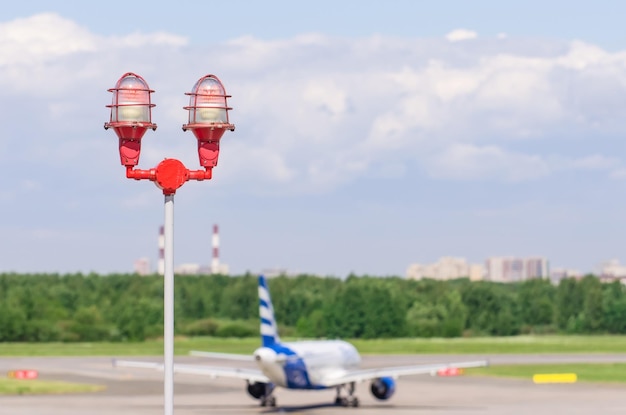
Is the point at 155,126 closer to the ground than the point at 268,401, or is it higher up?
higher up

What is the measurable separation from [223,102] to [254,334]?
147 m

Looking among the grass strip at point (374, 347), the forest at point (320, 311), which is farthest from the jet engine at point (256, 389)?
the forest at point (320, 311)

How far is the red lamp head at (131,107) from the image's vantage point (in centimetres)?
2152

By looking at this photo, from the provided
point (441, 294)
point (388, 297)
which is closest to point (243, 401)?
point (388, 297)

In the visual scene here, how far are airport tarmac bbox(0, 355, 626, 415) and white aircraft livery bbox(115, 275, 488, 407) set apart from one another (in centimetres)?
110

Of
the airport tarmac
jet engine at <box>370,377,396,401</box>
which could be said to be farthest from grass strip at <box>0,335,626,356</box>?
jet engine at <box>370,377,396,401</box>

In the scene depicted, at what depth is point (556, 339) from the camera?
170375 millimetres

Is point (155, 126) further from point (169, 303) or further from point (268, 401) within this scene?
point (268, 401)

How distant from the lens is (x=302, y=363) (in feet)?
208

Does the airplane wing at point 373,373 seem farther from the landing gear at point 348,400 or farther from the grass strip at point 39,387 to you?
the grass strip at point 39,387

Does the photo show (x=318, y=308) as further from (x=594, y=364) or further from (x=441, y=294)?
(x=594, y=364)

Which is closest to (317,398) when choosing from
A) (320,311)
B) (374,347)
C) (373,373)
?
(373,373)

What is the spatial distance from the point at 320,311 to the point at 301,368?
113m

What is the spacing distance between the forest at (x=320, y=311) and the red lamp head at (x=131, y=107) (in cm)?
13541
